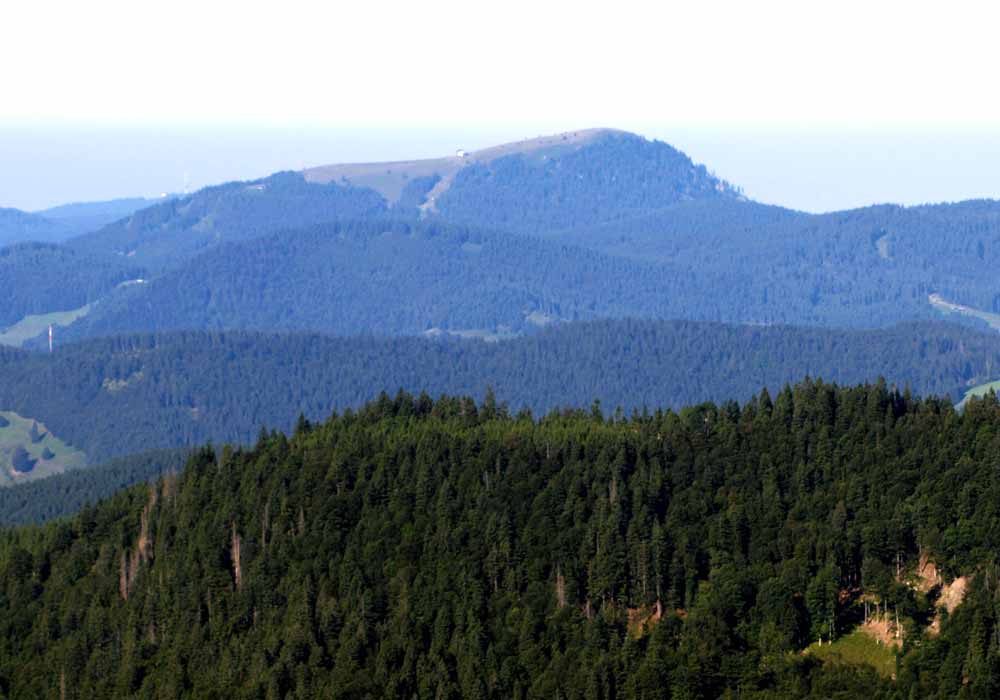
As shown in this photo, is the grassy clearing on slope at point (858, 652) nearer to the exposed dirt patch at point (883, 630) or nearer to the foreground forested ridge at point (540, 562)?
the exposed dirt patch at point (883, 630)

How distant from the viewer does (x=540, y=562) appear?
5517 inches

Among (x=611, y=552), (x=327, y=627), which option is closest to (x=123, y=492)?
(x=327, y=627)

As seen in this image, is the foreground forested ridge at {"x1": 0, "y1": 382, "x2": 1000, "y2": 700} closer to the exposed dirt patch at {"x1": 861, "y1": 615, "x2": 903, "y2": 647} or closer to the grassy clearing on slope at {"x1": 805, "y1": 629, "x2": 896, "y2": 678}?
the exposed dirt patch at {"x1": 861, "y1": 615, "x2": 903, "y2": 647}

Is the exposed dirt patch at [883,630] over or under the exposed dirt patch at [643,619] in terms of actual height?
over

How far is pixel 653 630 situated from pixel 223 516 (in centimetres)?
4240

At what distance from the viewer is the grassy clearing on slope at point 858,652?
12231cm

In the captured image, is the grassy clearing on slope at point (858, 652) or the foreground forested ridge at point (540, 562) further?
the foreground forested ridge at point (540, 562)

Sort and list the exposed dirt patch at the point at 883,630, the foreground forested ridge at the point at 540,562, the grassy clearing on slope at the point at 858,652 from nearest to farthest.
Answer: the grassy clearing on slope at the point at 858,652, the exposed dirt patch at the point at 883,630, the foreground forested ridge at the point at 540,562

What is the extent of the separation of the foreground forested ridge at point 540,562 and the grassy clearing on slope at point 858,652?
1270mm

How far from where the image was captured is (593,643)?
130 m

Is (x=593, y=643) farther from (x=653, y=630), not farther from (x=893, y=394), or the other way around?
(x=893, y=394)

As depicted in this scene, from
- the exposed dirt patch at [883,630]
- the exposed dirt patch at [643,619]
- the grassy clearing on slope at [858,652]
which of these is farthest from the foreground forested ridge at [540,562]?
the grassy clearing on slope at [858,652]

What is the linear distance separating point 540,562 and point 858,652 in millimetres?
27044

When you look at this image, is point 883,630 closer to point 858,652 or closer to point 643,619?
point 858,652
